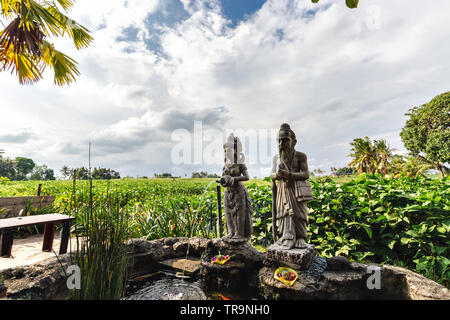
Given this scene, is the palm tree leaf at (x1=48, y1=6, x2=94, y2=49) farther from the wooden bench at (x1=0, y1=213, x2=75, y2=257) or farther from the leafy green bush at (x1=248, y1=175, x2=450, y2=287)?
the leafy green bush at (x1=248, y1=175, x2=450, y2=287)

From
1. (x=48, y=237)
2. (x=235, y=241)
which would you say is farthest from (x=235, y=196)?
(x=48, y=237)

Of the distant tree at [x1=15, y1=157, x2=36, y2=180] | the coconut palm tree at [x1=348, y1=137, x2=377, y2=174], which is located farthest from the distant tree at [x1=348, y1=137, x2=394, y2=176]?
the distant tree at [x1=15, y1=157, x2=36, y2=180]

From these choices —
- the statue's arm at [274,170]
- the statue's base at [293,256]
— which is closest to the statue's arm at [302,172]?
the statue's arm at [274,170]

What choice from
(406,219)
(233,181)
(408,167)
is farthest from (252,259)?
(408,167)

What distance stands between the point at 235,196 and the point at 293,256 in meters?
1.20

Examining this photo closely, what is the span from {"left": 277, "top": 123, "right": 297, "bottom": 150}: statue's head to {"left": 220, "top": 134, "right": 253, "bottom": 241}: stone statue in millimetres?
787

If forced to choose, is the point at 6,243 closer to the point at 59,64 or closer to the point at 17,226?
the point at 17,226

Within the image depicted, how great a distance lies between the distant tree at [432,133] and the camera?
2075 cm

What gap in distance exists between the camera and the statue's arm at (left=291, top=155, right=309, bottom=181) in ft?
9.71

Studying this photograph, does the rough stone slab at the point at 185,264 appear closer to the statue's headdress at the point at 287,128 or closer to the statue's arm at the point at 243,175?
the statue's arm at the point at 243,175

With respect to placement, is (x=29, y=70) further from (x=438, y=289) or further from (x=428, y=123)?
(x=428, y=123)

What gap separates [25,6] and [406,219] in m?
9.14

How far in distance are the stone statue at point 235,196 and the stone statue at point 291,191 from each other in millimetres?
532

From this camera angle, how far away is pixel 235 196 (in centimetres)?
343
